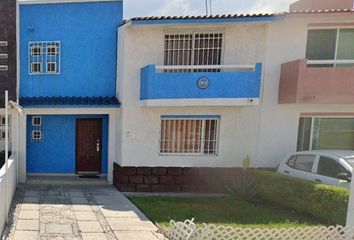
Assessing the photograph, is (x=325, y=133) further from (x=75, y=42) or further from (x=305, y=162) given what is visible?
(x=75, y=42)

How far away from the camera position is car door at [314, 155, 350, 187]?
7.15 m

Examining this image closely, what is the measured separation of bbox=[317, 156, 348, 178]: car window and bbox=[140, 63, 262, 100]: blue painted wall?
9.32 ft

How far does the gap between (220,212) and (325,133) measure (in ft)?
17.0

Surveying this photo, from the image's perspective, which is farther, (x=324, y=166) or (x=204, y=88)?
(x=204, y=88)

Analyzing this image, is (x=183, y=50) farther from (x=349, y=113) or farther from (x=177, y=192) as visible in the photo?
(x=349, y=113)

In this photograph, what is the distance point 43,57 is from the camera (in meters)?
10.4

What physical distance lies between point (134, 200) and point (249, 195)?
3668 millimetres

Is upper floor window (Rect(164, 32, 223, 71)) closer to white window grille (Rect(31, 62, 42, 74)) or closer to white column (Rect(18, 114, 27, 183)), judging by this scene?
white window grille (Rect(31, 62, 42, 74))

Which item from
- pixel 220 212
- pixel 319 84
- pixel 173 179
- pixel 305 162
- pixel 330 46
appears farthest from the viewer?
pixel 173 179

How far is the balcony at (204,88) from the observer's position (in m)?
9.12

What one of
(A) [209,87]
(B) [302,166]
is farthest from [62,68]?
(B) [302,166]

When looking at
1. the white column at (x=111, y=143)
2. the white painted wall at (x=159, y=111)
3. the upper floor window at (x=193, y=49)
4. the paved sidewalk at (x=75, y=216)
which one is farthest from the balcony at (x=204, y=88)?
the paved sidewalk at (x=75, y=216)

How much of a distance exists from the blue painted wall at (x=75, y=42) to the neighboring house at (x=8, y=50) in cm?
26

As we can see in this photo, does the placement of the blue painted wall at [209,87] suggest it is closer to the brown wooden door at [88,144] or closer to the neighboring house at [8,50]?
the brown wooden door at [88,144]
